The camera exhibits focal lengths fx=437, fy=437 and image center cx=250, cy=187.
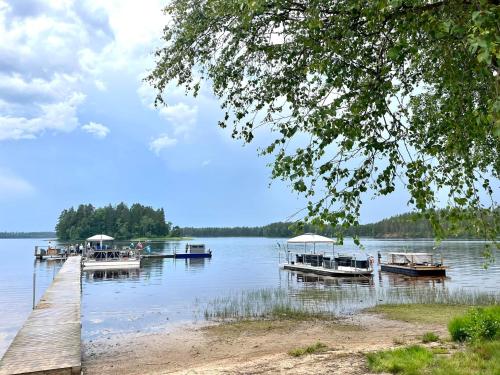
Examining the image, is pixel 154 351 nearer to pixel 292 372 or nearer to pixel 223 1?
pixel 292 372

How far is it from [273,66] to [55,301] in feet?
35.6

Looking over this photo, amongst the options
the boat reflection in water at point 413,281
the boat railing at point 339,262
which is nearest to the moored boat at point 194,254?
the boat railing at point 339,262

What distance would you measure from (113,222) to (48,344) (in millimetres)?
153044

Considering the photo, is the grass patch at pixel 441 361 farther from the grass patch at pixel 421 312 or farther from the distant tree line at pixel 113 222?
the distant tree line at pixel 113 222

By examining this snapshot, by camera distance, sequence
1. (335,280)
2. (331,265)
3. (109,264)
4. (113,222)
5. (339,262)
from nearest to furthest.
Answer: (335,280)
(331,265)
(339,262)
(109,264)
(113,222)

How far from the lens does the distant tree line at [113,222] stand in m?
147

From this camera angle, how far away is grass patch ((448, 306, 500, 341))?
8000 mm

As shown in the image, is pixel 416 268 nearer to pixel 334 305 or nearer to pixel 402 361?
pixel 334 305

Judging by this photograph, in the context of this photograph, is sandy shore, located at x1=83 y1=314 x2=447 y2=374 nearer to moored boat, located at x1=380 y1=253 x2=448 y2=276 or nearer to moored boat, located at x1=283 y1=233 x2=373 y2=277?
moored boat, located at x1=283 y1=233 x2=373 y2=277

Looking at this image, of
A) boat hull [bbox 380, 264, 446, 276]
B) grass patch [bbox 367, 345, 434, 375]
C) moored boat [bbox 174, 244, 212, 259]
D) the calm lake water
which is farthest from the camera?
moored boat [bbox 174, 244, 212, 259]

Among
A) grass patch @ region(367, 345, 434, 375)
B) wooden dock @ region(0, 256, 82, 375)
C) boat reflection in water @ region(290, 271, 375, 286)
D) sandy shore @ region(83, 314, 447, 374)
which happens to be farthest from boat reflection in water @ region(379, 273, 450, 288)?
wooden dock @ region(0, 256, 82, 375)

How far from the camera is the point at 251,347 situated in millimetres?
12141

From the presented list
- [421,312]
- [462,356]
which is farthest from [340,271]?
[462,356]

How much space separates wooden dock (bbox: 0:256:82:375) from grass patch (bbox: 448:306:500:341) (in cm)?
702
